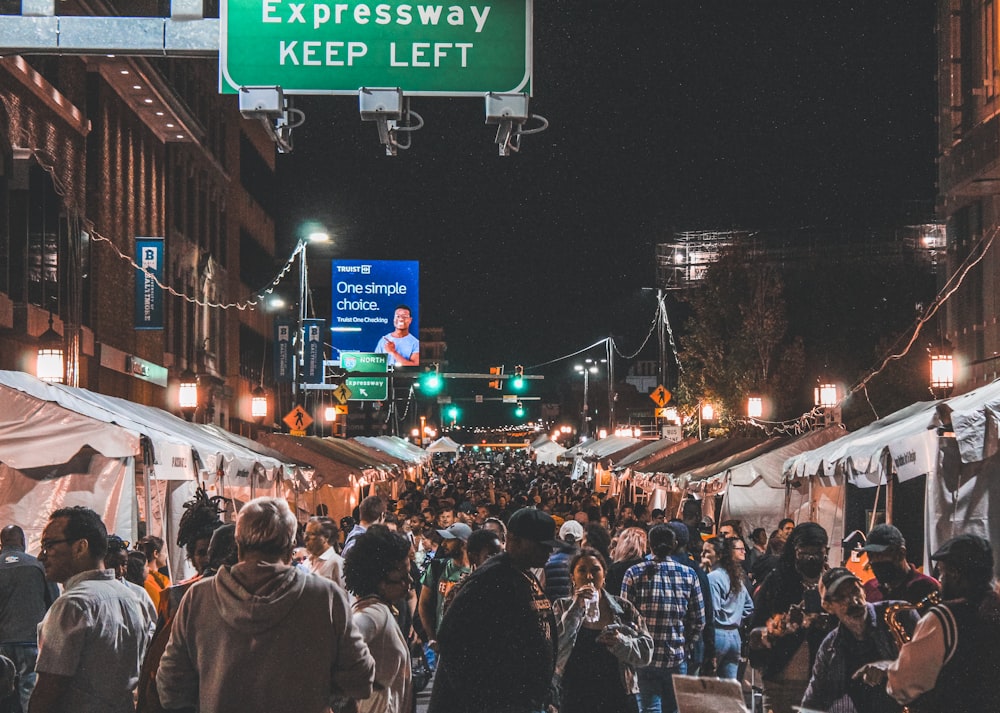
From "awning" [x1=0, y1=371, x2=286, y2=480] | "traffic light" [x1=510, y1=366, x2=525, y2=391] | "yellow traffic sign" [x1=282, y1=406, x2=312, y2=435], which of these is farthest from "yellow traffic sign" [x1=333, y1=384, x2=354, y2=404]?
"awning" [x1=0, y1=371, x2=286, y2=480]

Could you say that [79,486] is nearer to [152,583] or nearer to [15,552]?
[152,583]

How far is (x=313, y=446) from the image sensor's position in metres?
25.7

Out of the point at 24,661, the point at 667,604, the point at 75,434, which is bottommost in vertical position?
the point at 24,661

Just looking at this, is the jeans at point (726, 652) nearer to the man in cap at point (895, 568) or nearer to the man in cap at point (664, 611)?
the man in cap at point (664, 611)

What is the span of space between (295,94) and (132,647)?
475 cm

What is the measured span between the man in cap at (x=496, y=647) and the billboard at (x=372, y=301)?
102 feet

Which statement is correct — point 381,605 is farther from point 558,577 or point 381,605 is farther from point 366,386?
Result: point 366,386

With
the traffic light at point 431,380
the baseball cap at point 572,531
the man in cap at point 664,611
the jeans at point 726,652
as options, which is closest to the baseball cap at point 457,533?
the baseball cap at point 572,531

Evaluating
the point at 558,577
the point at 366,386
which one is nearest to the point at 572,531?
the point at 558,577

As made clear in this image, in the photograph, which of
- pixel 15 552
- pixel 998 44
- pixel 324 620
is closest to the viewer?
pixel 324 620

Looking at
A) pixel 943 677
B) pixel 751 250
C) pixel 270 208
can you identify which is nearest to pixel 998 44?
pixel 943 677

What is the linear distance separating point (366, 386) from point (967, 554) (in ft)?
117

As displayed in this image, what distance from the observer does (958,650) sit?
4.79 metres

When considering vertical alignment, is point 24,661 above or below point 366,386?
below
